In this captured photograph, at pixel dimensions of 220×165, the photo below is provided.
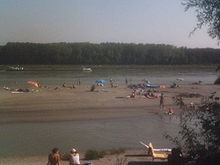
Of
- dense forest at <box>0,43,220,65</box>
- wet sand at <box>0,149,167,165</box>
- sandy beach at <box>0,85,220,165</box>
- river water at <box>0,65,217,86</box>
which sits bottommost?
river water at <box>0,65,217,86</box>

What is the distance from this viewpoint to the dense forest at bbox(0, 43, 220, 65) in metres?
124

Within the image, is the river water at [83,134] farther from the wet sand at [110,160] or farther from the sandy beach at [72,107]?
the sandy beach at [72,107]

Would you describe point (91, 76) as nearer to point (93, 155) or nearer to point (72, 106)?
point (72, 106)

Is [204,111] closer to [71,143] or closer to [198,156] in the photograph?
[198,156]

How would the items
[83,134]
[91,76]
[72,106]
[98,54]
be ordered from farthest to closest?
[98,54]
[91,76]
[72,106]
[83,134]

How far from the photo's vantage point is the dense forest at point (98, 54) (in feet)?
407

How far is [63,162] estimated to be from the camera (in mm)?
12789

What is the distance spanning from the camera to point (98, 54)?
134875mm

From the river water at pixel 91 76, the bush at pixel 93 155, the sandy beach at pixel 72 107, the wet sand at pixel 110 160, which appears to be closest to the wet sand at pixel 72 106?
the sandy beach at pixel 72 107

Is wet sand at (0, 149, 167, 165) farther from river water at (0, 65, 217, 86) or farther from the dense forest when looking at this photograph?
the dense forest

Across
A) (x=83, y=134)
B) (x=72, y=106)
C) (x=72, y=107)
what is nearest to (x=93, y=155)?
(x=83, y=134)

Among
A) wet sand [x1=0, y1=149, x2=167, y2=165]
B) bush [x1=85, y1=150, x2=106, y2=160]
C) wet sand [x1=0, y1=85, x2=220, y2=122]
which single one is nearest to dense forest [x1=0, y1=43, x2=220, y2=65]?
wet sand [x1=0, y1=85, x2=220, y2=122]

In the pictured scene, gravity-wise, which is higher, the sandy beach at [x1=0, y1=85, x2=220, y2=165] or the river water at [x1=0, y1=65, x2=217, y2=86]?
the sandy beach at [x1=0, y1=85, x2=220, y2=165]

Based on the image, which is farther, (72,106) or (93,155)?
(72,106)
